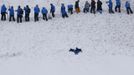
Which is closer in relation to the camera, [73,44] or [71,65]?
[71,65]

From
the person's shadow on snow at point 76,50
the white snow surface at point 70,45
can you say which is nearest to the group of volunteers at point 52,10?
the white snow surface at point 70,45

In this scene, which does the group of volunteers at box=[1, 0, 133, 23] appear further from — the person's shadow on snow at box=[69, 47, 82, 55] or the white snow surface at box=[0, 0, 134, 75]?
the person's shadow on snow at box=[69, 47, 82, 55]

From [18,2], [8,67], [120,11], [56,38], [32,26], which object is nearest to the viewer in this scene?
[8,67]

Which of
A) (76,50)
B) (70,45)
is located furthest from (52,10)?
(76,50)

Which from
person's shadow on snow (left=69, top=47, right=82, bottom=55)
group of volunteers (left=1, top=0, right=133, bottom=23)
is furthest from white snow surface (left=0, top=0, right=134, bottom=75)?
group of volunteers (left=1, top=0, right=133, bottom=23)

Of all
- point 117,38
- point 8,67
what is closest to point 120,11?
point 117,38

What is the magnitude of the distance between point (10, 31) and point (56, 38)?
4496 millimetres

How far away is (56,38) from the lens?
35156mm

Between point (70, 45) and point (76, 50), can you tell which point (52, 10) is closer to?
point (70, 45)

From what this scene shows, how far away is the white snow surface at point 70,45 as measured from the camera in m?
30.4

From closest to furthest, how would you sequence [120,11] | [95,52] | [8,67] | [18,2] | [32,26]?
1. [8,67]
2. [95,52]
3. [32,26]
4. [120,11]
5. [18,2]

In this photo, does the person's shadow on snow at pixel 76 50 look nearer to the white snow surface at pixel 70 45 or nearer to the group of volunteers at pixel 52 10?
the white snow surface at pixel 70 45

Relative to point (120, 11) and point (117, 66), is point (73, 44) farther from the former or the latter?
point (120, 11)

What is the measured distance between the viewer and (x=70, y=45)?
3369cm
